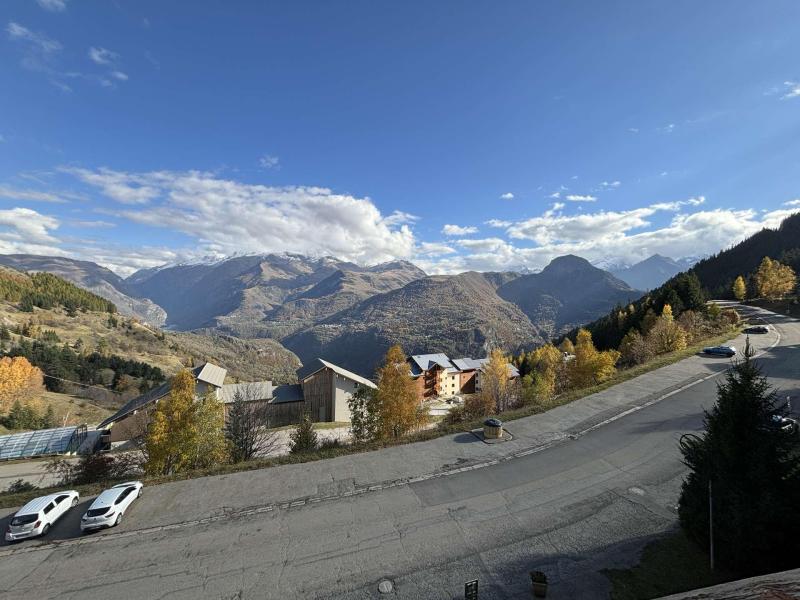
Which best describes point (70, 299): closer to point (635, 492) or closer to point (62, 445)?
point (62, 445)

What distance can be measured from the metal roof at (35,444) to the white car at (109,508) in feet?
149

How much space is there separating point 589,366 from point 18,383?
10558 cm

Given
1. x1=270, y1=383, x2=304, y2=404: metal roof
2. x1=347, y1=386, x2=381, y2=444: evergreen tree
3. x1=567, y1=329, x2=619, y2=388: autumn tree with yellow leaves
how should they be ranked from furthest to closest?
x1=270, y1=383, x2=304, y2=404: metal roof → x1=567, y1=329, x2=619, y2=388: autumn tree with yellow leaves → x1=347, y1=386, x2=381, y2=444: evergreen tree

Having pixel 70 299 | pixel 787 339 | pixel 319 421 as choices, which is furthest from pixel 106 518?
pixel 70 299

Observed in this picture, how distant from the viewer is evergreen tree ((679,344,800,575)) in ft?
26.7

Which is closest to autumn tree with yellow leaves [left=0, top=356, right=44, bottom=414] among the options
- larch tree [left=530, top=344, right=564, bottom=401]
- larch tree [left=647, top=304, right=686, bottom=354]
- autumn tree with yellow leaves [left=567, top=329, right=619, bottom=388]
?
larch tree [left=530, top=344, right=564, bottom=401]

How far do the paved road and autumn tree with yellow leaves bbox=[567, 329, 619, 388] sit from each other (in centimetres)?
3091

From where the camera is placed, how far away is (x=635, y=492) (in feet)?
44.1

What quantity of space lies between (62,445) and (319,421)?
1262 inches

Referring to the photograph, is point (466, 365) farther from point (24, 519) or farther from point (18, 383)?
point (18, 383)

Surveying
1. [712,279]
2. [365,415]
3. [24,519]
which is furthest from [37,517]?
[712,279]

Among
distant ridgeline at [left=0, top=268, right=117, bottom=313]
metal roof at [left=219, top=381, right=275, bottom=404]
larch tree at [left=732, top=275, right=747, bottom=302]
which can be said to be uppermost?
distant ridgeline at [left=0, top=268, right=117, bottom=313]

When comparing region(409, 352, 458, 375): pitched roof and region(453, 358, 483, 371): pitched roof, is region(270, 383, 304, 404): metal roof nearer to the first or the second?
region(409, 352, 458, 375): pitched roof

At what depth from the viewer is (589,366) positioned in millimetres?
47438
